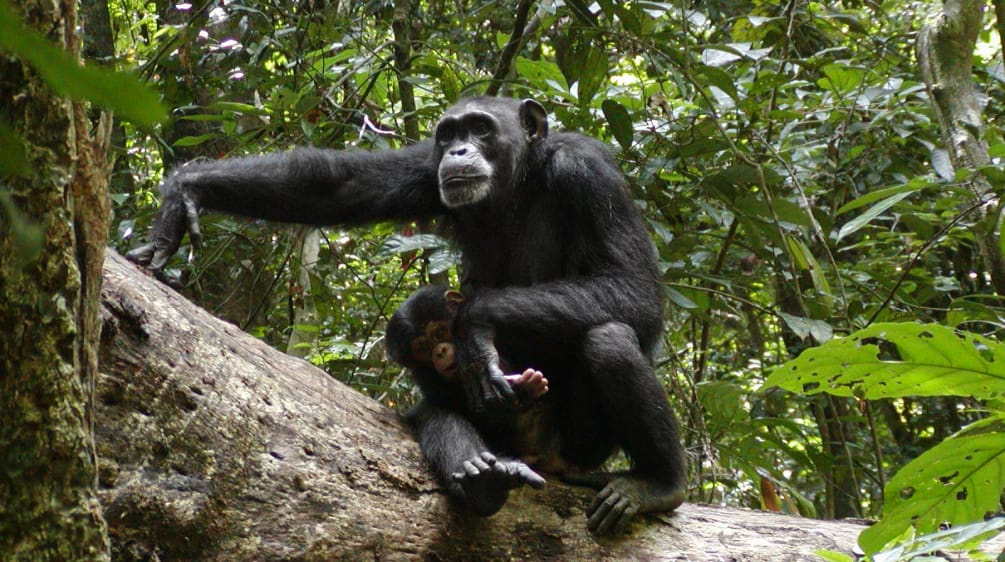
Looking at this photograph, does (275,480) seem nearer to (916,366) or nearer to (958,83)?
(916,366)

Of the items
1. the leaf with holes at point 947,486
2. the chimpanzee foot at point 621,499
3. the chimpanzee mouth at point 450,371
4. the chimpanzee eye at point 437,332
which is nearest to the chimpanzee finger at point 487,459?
the chimpanzee foot at point 621,499

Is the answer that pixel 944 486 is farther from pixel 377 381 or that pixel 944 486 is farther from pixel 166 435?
pixel 377 381

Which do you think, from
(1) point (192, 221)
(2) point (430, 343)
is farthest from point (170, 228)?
(2) point (430, 343)

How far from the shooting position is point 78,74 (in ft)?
1.73

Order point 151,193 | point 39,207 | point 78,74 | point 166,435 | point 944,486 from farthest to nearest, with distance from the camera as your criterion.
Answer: point 151,193 < point 166,435 < point 944,486 < point 39,207 < point 78,74

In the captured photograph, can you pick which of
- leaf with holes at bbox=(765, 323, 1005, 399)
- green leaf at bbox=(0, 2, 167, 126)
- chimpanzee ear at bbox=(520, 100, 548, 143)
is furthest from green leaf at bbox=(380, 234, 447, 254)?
green leaf at bbox=(0, 2, 167, 126)

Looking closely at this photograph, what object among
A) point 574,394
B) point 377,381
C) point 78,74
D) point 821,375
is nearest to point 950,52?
point 574,394

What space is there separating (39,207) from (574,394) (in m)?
3.16

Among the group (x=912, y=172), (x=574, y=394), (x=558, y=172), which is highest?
(x=912, y=172)

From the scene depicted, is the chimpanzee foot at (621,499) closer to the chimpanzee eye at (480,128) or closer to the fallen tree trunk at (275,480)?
the fallen tree trunk at (275,480)

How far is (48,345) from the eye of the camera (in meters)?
1.81

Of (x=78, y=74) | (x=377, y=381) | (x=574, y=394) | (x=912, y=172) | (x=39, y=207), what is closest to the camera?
(x=78, y=74)

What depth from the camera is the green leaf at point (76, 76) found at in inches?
20.8

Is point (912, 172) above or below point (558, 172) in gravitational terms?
above
